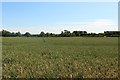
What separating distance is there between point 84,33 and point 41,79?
182502 mm

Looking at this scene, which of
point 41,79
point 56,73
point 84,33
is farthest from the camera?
point 84,33

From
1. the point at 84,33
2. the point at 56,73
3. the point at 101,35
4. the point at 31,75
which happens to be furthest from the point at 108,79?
the point at 84,33

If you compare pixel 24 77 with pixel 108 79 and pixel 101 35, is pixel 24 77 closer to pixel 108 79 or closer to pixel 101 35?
pixel 108 79

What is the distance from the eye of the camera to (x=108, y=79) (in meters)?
12.1

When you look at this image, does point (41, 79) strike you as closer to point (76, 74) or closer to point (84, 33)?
point (76, 74)

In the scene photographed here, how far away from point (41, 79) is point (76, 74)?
1555 mm

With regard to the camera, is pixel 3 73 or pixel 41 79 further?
pixel 3 73

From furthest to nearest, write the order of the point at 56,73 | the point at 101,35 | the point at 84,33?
the point at 84,33 → the point at 101,35 → the point at 56,73

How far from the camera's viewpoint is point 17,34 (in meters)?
186

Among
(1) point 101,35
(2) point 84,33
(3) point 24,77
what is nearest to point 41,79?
(3) point 24,77

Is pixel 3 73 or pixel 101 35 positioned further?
pixel 101 35

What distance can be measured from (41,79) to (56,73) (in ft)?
3.64

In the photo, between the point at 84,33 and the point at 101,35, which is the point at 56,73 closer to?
the point at 101,35

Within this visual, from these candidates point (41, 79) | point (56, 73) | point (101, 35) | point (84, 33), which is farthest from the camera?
point (84, 33)
